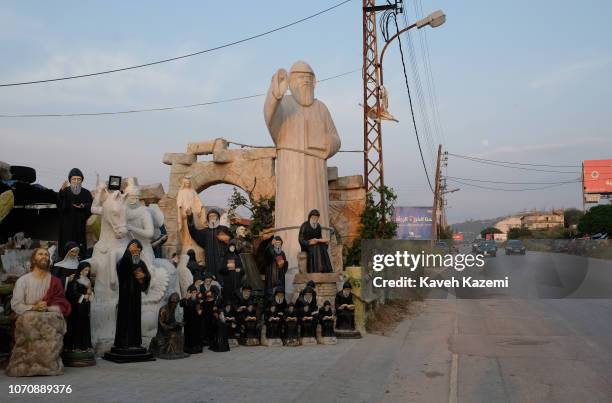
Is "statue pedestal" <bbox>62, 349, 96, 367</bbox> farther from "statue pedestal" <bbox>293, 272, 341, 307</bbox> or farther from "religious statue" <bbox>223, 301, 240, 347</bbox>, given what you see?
"statue pedestal" <bbox>293, 272, 341, 307</bbox>

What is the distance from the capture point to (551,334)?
1182 cm

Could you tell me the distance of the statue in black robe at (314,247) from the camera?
38.2 ft

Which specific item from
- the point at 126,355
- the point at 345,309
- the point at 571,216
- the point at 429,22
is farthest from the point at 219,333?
the point at 571,216

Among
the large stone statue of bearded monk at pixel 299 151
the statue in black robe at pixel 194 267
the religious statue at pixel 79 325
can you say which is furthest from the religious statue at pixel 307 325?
the religious statue at pixel 79 325

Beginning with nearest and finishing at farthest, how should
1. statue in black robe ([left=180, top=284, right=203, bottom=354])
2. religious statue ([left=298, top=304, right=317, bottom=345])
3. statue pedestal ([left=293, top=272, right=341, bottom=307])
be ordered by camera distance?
statue in black robe ([left=180, top=284, right=203, bottom=354])
religious statue ([left=298, top=304, right=317, bottom=345])
statue pedestal ([left=293, top=272, right=341, bottom=307])

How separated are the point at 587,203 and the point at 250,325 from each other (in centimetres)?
6224

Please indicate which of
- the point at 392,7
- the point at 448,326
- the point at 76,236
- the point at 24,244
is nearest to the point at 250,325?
the point at 76,236

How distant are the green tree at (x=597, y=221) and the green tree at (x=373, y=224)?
3084 centimetres

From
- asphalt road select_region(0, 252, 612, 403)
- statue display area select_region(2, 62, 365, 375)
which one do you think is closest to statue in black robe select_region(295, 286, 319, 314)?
statue display area select_region(2, 62, 365, 375)

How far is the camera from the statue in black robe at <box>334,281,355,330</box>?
35.6 ft

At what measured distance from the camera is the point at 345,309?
10883 mm

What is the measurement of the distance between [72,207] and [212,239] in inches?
95.5

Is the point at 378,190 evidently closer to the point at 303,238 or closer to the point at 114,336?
the point at 303,238

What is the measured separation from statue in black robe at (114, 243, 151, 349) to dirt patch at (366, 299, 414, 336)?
510 centimetres
